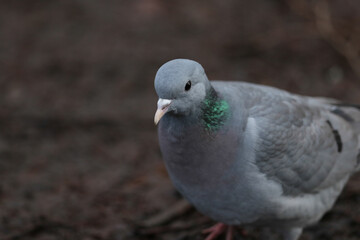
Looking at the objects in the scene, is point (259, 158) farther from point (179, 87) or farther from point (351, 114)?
point (351, 114)

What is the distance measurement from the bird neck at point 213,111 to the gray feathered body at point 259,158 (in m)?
0.04

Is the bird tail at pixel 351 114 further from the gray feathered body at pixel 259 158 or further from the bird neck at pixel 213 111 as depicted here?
the bird neck at pixel 213 111

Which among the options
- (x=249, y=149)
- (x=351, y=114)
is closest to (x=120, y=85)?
(x=351, y=114)

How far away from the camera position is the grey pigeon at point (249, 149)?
358 cm

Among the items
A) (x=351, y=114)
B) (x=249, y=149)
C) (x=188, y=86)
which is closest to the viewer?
(x=188, y=86)

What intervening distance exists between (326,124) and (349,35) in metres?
3.69

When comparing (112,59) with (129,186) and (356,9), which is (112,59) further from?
(356,9)

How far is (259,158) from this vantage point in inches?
153

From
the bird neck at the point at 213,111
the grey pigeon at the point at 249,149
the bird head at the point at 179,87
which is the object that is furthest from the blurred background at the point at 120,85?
the bird head at the point at 179,87

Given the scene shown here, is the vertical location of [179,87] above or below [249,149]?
above

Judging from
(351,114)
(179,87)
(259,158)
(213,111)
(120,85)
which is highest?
(120,85)

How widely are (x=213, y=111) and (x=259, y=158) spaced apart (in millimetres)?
563

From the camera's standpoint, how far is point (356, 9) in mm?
8133

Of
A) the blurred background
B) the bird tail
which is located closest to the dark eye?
the bird tail
